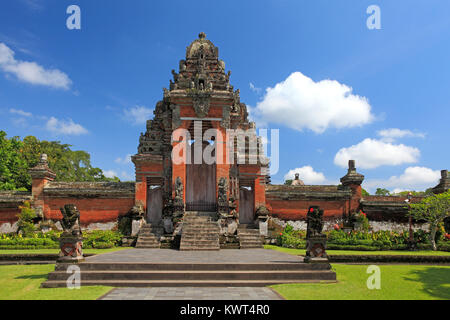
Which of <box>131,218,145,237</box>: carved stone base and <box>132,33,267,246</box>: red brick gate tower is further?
<box>131,218,145,237</box>: carved stone base

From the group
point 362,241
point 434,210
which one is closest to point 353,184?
point 434,210

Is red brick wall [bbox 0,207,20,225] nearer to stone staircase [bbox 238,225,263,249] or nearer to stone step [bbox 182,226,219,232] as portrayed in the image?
stone step [bbox 182,226,219,232]

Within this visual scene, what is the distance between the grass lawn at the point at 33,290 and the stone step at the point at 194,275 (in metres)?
0.53

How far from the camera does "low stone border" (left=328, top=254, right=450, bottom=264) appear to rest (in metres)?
11.5

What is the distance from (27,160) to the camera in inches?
1161

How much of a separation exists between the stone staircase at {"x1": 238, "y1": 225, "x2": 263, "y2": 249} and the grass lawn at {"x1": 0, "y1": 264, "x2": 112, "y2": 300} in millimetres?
7885

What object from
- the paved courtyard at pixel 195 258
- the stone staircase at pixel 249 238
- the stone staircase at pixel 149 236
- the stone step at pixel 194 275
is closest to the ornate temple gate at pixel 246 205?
the stone staircase at pixel 249 238

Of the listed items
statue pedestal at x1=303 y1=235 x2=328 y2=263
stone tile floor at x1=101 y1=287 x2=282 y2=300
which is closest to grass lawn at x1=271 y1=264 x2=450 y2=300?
stone tile floor at x1=101 y1=287 x2=282 y2=300

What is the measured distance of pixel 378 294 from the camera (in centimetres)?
668

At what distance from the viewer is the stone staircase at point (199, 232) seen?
42.2 ft

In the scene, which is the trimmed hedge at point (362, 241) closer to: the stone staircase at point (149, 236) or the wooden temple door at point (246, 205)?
the wooden temple door at point (246, 205)

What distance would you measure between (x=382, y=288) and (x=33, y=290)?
26.1 ft
